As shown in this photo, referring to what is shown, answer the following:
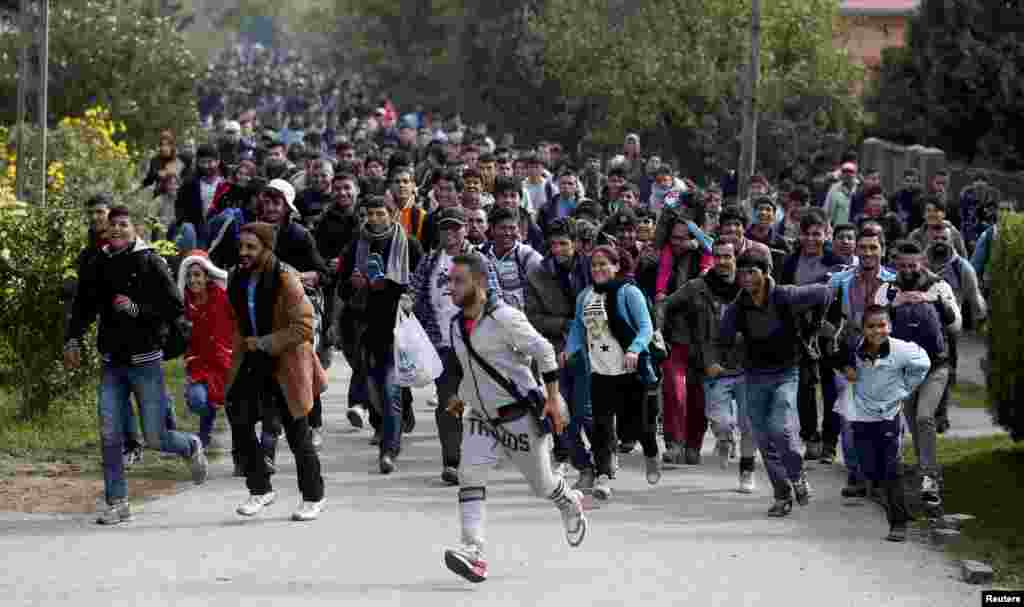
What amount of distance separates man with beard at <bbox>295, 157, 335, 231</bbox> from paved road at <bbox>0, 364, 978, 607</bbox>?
4.75 meters

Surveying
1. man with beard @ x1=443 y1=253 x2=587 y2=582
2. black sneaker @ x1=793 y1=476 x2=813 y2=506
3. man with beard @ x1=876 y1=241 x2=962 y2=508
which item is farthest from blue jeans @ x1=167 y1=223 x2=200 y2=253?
man with beard @ x1=443 y1=253 x2=587 y2=582

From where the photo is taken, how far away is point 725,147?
111ft

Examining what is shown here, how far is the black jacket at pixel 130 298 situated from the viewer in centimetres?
1132

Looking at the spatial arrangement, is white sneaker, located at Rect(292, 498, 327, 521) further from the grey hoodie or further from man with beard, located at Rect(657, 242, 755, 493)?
man with beard, located at Rect(657, 242, 755, 493)

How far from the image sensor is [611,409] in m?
12.6

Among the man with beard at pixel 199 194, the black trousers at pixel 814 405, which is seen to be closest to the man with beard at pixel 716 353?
the black trousers at pixel 814 405

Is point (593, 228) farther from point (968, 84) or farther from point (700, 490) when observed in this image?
point (968, 84)

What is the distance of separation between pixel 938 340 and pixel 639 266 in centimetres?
286

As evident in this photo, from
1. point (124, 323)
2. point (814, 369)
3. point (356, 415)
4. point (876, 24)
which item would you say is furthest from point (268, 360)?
point (876, 24)

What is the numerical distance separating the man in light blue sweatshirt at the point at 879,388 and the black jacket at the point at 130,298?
3.84m

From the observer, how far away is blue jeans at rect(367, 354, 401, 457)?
13.3m

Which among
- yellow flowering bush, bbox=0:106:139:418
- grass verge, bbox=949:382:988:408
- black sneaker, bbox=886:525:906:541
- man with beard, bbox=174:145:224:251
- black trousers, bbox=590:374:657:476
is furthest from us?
man with beard, bbox=174:145:224:251

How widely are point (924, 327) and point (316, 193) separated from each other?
6.93 metres

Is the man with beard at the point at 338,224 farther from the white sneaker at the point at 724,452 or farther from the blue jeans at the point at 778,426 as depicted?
the blue jeans at the point at 778,426
